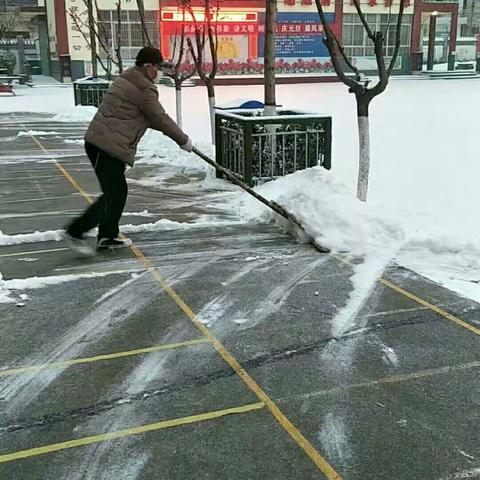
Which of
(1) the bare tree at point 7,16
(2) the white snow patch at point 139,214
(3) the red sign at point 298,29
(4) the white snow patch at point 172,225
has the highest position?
(1) the bare tree at point 7,16

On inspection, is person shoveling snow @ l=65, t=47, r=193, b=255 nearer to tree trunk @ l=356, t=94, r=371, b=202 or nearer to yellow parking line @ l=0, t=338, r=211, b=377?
yellow parking line @ l=0, t=338, r=211, b=377

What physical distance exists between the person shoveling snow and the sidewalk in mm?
520

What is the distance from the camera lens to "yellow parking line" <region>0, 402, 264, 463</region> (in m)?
2.75

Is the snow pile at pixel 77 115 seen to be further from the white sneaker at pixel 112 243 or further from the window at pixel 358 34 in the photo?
the window at pixel 358 34

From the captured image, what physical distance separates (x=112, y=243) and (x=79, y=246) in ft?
0.93

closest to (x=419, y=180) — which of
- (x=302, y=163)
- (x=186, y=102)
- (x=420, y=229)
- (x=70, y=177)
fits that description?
(x=302, y=163)

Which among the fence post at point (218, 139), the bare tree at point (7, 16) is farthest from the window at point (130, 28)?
the fence post at point (218, 139)

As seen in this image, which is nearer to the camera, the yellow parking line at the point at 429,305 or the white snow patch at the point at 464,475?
the white snow patch at the point at 464,475

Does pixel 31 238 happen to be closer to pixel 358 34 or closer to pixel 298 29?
pixel 298 29

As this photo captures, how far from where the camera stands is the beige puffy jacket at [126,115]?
519 cm

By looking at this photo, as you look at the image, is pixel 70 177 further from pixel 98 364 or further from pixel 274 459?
pixel 274 459

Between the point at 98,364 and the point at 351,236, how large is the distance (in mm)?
2781

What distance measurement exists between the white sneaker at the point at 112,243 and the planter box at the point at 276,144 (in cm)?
269

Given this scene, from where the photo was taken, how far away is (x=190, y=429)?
2924 millimetres
